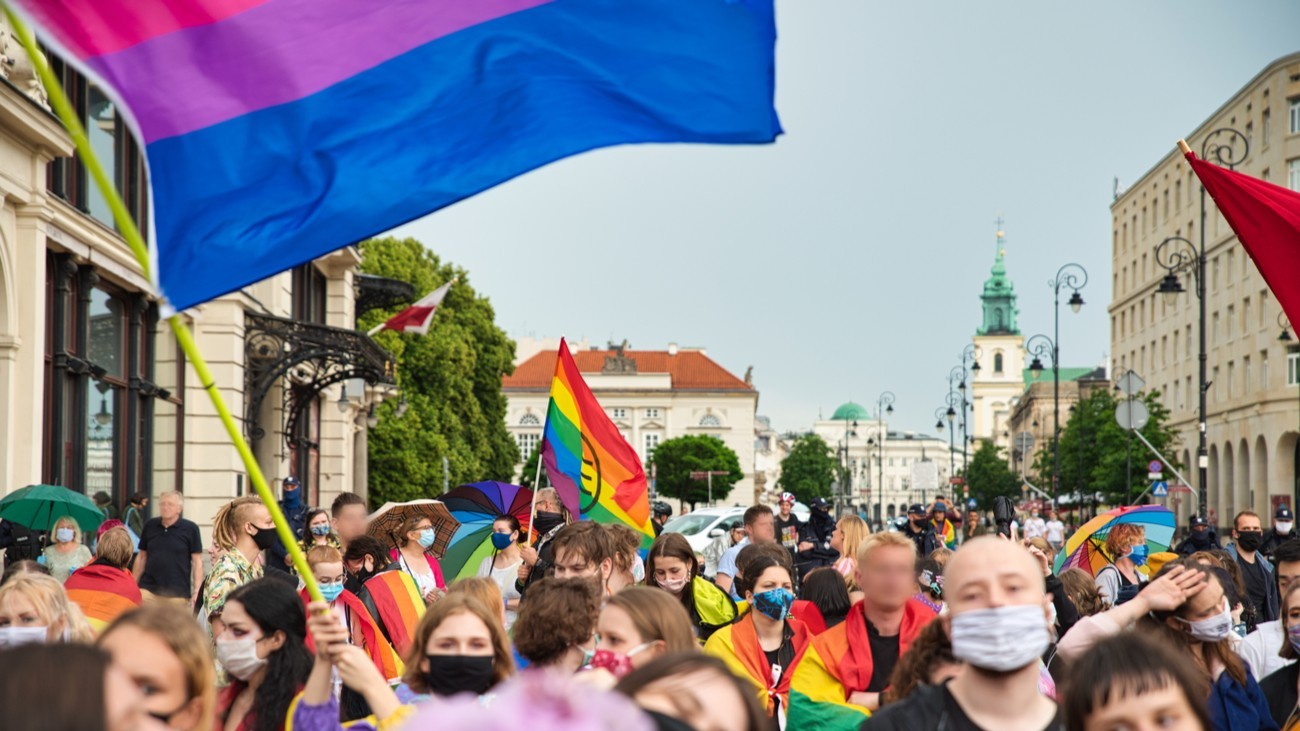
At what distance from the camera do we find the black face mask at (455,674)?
17.2 ft

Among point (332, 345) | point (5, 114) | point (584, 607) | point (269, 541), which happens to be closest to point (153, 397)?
point (332, 345)

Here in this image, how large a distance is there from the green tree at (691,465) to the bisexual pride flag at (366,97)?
128400 mm

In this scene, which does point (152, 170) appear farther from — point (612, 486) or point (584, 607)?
point (612, 486)

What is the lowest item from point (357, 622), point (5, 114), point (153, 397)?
point (357, 622)

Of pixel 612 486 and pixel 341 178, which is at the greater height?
pixel 341 178

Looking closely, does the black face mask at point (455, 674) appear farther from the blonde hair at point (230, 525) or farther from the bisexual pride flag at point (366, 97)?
the blonde hair at point (230, 525)

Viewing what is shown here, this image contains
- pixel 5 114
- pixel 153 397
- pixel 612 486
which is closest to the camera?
pixel 612 486

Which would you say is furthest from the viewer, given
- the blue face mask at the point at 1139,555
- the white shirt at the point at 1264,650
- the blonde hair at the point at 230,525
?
the blue face mask at the point at 1139,555

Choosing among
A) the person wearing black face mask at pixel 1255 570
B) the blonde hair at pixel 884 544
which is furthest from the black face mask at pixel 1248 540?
the blonde hair at pixel 884 544

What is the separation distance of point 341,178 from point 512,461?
65.4 m

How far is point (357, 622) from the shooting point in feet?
26.6

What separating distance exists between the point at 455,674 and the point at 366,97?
6.69ft

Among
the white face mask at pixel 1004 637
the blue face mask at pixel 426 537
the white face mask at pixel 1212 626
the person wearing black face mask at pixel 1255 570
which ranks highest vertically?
the white face mask at pixel 1004 637

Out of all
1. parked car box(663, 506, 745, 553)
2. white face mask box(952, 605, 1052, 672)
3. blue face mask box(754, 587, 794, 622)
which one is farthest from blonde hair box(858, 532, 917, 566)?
parked car box(663, 506, 745, 553)
